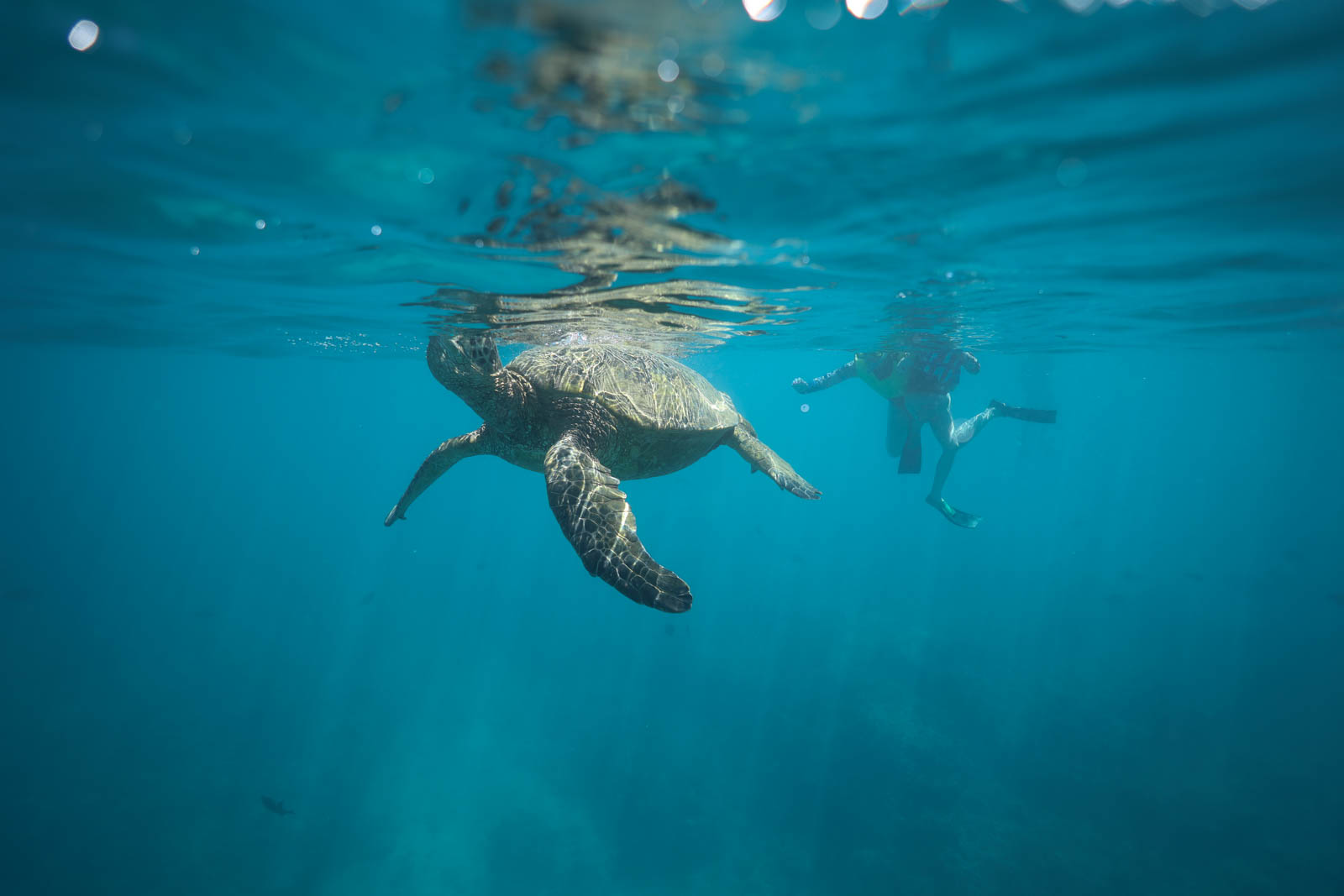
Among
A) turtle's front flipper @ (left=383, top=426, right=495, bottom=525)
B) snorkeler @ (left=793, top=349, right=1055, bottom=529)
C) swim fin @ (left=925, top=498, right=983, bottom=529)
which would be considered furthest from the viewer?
snorkeler @ (left=793, top=349, right=1055, bottom=529)

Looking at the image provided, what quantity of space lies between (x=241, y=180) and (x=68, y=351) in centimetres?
3488

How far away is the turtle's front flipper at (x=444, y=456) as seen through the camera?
8.52m

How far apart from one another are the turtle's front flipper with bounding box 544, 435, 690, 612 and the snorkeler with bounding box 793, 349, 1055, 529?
408 inches

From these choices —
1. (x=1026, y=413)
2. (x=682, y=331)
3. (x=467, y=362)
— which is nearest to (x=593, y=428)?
(x=467, y=362)

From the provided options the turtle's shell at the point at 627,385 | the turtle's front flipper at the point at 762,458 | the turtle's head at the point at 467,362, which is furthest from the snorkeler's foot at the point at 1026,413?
the turtle's head at the point at 467,362

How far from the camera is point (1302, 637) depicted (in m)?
22.7

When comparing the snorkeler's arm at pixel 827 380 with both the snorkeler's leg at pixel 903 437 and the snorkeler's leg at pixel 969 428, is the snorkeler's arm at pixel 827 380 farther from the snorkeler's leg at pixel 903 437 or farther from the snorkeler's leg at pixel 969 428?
the snorkeler's leg at pixel 969 428

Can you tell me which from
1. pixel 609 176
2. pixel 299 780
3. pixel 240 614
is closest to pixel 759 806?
pixel 299 780

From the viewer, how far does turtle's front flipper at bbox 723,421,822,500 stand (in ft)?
29.9

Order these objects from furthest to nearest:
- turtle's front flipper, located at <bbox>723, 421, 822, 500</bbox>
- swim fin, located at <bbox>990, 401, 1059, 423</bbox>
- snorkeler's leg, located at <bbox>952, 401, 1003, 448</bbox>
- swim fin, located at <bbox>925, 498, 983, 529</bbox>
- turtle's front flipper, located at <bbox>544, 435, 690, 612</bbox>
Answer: snorkeler's leg, located at <bbox>952, 401, 1003, 448</bbox> → swim fin, located at <bbox>925, 498, 983, 529</bbox> → swim fin, located at <bbox>990, 401, 1059, 423</bbox> → turtle's front flipper, located at <bbox>723, 421, 822, 500</bbox> → turtle's front flipper, located at <bbox>544, 435, 690, 612</bbox>

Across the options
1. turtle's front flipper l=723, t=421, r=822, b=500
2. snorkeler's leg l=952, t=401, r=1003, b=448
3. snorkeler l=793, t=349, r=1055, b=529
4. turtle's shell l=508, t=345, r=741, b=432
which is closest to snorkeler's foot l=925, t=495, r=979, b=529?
snorkeler l=793, t=349, r=1055, b=529

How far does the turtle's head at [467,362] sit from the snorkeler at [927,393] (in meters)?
9.83

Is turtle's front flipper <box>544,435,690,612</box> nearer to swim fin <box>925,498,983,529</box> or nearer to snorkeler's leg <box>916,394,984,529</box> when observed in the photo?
swim fin <box>925,498,983,529</box>

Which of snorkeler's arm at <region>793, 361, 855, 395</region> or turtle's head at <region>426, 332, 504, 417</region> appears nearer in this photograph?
turtle's head at <region>426, 332, 504, 417</region>
